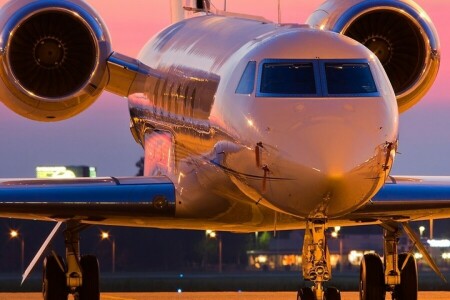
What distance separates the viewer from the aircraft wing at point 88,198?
24.2 m

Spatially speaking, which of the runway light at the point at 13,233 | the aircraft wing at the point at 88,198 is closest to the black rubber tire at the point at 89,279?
the aircraft wing at the point at 88,198

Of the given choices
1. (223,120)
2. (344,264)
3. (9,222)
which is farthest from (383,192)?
(344,264)

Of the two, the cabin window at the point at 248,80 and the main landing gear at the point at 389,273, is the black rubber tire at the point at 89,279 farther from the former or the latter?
the cabin window at the point at 248,80

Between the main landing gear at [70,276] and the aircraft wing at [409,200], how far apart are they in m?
4.08

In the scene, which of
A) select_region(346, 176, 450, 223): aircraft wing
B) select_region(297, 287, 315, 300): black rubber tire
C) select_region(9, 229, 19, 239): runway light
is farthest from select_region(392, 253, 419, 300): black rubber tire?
select_region(9, 229, 19, 239): runway light

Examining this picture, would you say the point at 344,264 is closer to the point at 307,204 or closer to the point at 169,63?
the point at 169,63

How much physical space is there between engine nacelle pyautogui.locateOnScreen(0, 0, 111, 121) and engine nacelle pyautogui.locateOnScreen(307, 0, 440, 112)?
3.90 meters

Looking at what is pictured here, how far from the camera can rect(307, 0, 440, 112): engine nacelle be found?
2808 centimetres

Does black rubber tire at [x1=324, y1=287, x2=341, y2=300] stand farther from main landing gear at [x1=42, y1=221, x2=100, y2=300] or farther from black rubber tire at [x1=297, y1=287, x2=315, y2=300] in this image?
main landing gear at [x1=42, y1=221, x2=100, y2=300]

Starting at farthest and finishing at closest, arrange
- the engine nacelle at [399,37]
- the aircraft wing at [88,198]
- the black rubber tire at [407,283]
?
the engine nacelle at [399,37] < the black rubber tire at [407,283] < the aircraft wing at [88,198]

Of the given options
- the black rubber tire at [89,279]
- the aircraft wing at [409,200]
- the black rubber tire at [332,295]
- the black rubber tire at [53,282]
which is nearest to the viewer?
the black rubber tire at [332,295]

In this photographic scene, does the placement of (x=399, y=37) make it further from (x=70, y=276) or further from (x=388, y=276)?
(x=70, y=276)

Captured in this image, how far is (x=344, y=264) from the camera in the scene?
99250 mm

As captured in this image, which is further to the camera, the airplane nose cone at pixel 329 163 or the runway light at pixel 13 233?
the runway light at pixel 13 233
